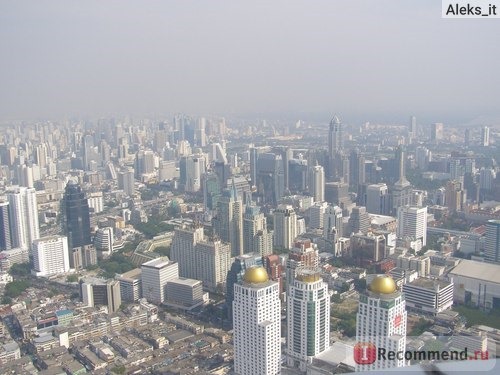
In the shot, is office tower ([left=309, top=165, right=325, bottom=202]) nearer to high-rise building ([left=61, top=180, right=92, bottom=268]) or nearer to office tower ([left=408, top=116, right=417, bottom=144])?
office tower ([left=408, top=116, right=417, bottom=144])

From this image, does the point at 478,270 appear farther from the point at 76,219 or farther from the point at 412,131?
the point at 412,131

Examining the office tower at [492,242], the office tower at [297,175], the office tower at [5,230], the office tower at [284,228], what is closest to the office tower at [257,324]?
the office tower at [284,228]

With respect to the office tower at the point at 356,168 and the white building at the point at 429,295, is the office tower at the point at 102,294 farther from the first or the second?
the office tower at the point at 356,168

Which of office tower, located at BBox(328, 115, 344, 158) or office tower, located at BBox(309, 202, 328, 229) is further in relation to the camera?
office tower, located at BBox(328, 115, 344, 158)

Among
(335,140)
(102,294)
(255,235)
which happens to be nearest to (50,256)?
(102,294)

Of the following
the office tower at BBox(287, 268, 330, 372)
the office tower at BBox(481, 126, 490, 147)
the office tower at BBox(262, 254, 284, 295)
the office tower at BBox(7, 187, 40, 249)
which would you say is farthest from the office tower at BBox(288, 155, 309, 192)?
the office tower at BBox(287, 268, 330, 372)
